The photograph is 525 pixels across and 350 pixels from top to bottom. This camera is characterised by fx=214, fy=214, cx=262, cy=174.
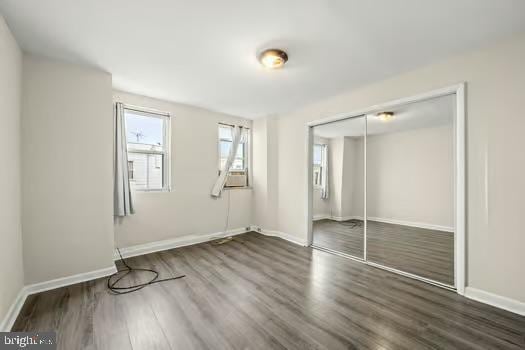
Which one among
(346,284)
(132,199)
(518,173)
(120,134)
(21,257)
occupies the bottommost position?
(346,284)

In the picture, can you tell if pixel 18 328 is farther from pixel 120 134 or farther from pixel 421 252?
pixel 421 252

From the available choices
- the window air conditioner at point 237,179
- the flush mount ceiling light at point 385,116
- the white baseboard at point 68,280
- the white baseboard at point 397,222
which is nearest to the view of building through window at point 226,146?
the window air conditioner at point 237,179

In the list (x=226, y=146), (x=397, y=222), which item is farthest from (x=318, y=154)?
(x=226, y=146)

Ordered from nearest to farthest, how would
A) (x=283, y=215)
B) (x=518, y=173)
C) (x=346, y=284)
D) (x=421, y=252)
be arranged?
(x=518, y=173), (x=346, y=284), (x=421, y=252), (x=283, y=215)

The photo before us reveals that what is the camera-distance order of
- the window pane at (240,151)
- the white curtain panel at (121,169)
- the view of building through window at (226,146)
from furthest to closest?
1. the window pane at (240,151)
2. the view of building through window at (226,146)
3. the white curtain panel at (121,169)

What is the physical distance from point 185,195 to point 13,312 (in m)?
2.34

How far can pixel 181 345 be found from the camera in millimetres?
1536

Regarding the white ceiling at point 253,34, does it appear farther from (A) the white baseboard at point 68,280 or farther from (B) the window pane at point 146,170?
(A) the white baseboard at point 68,280

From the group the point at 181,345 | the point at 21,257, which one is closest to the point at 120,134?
the point at 21,257

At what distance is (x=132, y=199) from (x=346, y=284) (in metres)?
3.19

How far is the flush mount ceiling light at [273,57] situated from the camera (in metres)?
2.16

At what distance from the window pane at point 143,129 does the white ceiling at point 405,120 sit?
2.81 m

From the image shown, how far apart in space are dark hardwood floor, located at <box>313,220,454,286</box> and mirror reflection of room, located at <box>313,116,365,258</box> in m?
0.02

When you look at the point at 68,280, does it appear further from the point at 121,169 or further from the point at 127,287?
the point at 121,169
